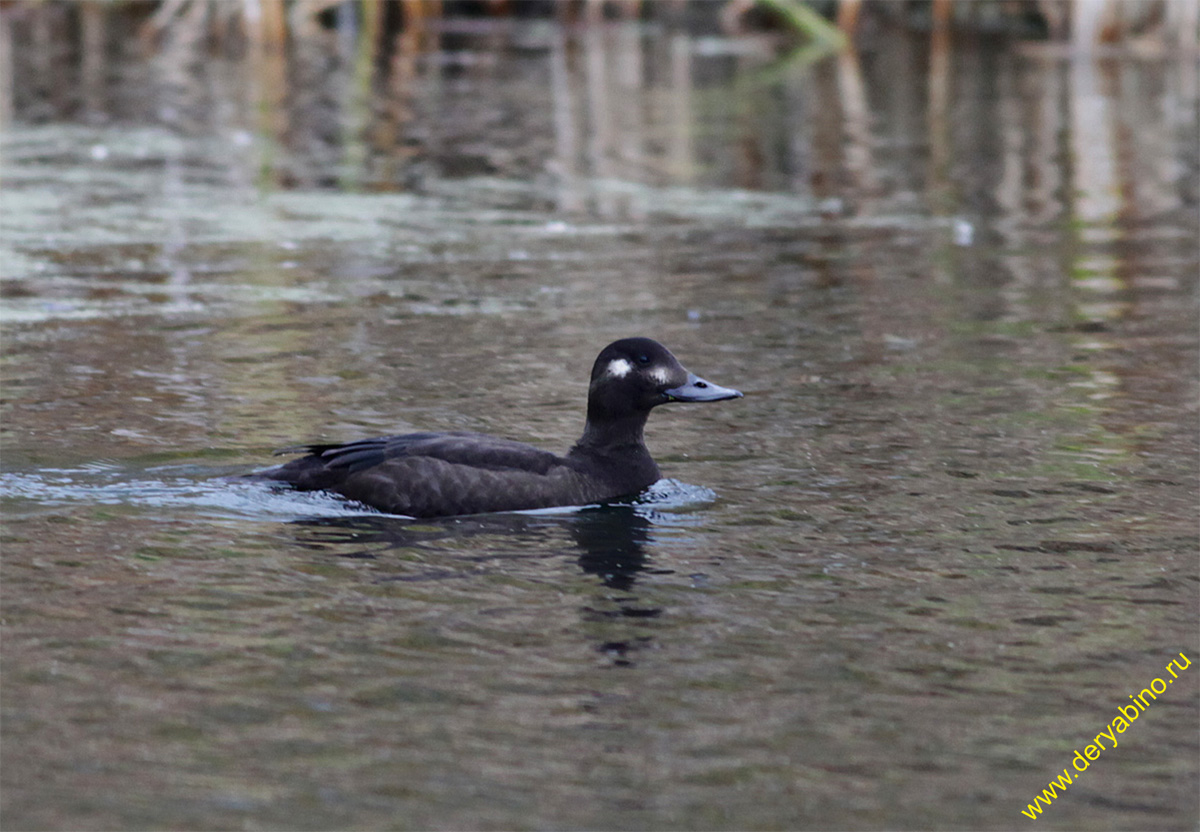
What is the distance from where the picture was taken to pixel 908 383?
10.9 m

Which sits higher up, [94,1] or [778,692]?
[94,1]

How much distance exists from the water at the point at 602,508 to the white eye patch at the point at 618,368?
1.78 ft

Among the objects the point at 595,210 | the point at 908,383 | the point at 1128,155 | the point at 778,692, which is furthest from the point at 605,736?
the point at 1128,155

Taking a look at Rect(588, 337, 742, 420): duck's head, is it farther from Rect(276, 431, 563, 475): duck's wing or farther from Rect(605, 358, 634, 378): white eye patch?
Rect(276, 431, 563, 475): duck's wing

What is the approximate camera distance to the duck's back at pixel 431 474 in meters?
8.19

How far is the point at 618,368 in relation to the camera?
8789 mm

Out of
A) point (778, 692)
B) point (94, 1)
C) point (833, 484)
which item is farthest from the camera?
point (94, 1)

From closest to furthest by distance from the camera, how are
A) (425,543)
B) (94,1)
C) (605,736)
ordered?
(605,736) < (425,543) < (94,1)

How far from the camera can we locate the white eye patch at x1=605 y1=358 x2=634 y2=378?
8.77 metres

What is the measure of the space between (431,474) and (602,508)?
792 mm

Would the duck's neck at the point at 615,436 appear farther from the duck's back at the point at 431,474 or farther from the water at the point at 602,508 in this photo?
the duck's back at the point at 431,474

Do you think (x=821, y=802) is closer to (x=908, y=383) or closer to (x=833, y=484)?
(x=833, y=484)

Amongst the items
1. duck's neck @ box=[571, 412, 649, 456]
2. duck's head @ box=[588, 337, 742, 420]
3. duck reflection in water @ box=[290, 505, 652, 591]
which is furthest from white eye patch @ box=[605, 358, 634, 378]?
duck reflection in water @ box=[290, 505, 652, 591]

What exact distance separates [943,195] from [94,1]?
23885mm
